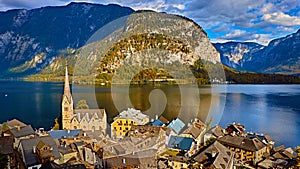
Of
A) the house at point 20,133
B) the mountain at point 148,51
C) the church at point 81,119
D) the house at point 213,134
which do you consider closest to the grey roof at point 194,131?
the house at point 213,134

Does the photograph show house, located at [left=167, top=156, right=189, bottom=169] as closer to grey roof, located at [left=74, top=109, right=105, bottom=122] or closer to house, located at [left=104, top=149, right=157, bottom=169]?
house, located at [left=104, top=149, right=157, bottom=169]

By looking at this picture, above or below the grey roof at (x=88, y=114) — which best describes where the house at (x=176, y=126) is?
below

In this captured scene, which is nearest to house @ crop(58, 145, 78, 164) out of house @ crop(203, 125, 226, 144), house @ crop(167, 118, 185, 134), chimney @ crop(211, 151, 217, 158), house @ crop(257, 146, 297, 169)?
chimney @ crop(211, 151, 217, 158)

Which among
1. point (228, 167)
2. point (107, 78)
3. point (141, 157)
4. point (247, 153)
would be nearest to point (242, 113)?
point (247, 153)

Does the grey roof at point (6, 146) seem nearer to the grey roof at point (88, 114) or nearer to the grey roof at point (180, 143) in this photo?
the grey roof at point (88, 114)

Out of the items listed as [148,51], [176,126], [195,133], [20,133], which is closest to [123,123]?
[176,126]

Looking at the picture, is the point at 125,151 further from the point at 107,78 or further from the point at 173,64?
the point at 173,64

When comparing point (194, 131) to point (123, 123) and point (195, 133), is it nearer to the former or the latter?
point (195, 133)
